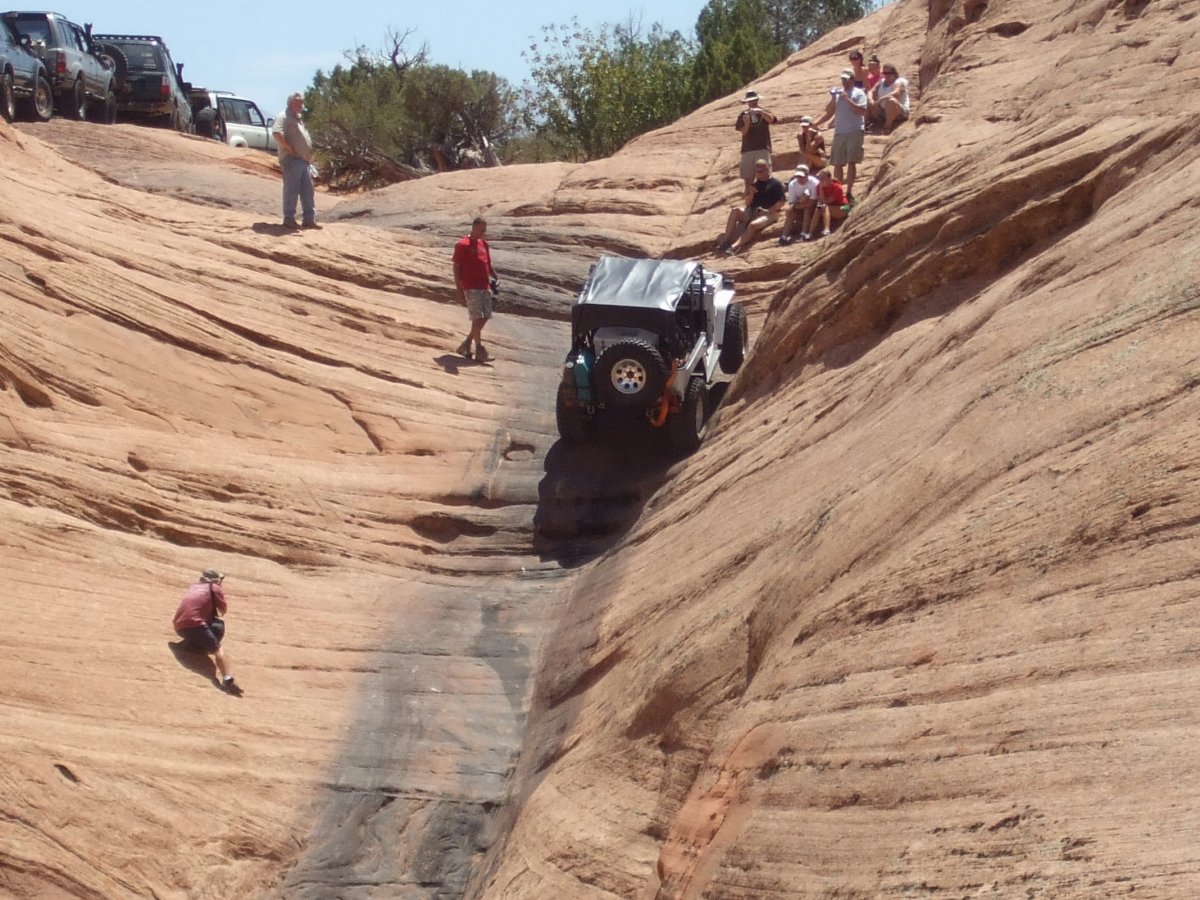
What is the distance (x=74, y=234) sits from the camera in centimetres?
1462

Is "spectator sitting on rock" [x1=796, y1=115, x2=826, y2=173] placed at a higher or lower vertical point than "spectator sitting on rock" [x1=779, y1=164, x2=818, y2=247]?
higher

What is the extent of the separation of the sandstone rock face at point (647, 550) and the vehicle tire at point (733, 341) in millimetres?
1839

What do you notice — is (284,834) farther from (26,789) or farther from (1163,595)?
(1163,595)

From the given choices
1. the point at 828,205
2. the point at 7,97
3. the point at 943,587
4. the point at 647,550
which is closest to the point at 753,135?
the point at 828,205

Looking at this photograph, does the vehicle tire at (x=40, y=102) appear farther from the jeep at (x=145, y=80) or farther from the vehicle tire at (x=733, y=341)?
the vehicle tire at (x=733, y=341)

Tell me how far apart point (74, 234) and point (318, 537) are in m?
4.77

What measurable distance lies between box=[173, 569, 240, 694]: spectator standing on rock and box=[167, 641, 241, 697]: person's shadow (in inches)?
0.6

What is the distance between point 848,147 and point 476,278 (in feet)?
18.2

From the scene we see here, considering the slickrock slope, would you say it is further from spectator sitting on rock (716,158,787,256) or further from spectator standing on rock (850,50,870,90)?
spectator standing on rock (850,50,870,90)

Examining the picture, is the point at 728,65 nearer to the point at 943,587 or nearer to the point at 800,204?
the point at 800,204

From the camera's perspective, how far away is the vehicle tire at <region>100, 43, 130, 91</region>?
28.1 meters

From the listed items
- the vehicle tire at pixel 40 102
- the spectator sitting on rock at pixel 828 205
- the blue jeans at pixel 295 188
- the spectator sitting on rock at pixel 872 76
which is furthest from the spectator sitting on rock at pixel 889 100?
the vehicle tire at pixel 40 102

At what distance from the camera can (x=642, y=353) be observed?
1315 cm

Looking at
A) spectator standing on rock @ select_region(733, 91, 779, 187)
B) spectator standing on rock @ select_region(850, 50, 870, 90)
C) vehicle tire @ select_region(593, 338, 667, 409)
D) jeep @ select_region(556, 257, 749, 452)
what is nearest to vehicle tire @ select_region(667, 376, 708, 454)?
jeep @ select_region(556, 257, 749, 452)
